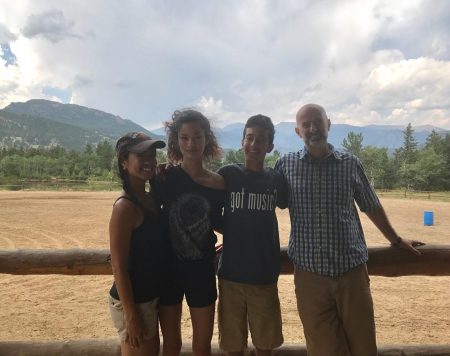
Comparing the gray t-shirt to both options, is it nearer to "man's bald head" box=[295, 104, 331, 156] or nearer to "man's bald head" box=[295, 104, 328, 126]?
"man's bald head" box=[295, 104, 331, 156]

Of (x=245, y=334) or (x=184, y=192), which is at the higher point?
(x=184, y=192)

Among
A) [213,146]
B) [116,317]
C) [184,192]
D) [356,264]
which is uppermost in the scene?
[213,146]

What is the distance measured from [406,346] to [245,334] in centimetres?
121

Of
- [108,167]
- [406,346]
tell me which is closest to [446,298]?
[406,346]

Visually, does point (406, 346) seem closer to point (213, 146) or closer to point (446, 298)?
point (213, 146)

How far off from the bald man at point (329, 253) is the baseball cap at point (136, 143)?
2.96 feet

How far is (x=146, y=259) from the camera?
6.61 feet

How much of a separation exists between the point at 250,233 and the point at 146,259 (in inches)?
24.7

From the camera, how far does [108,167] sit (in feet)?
223

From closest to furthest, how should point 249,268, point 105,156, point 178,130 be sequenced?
1. point 249,268
2. point 178,130
3. point 105,156

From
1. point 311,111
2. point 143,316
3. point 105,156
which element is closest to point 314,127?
point 311,111

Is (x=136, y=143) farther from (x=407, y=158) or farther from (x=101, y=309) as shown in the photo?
(x=407, y=158)

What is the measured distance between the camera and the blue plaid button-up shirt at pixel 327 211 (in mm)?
2170

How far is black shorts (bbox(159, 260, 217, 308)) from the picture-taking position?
2.09 meters
